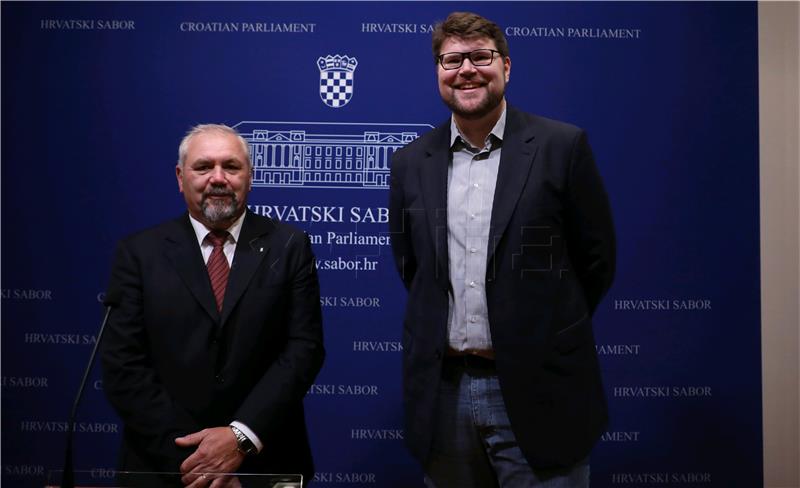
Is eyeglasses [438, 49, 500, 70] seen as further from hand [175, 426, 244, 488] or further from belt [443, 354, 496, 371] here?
hand [175, 426, 244, 488]

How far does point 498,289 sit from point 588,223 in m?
0.31

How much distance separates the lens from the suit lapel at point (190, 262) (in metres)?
1.98

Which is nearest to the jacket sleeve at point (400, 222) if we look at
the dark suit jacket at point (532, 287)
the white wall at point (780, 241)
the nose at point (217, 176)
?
the dark suit jacket at point (532, 287)

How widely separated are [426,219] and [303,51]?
146 cm

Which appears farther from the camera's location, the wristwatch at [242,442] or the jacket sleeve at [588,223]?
the wristwatch at [242,442]

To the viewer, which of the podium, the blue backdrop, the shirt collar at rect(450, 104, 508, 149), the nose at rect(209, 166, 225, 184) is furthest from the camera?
the blue backdrop

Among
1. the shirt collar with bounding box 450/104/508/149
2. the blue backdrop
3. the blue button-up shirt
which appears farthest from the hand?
the blue backdrop

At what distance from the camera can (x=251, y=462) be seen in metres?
2.00

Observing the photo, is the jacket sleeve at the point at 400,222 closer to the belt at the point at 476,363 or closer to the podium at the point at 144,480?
the belt at the point at 476,363

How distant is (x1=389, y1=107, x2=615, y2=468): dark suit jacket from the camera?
1742mm

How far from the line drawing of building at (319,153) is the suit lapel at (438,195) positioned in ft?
3.69

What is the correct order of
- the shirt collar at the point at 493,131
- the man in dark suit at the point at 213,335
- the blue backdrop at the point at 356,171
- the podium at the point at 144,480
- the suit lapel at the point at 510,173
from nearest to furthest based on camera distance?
the podium at the point at 144,480 < the suit lapel at the point at 510,173 < the shirt collar at the point at 493,131 < the man in dark suit at the point at 213,335 < the blue backdrop at the point at 356,171

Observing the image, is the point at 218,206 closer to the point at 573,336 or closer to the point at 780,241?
the point at 573,336

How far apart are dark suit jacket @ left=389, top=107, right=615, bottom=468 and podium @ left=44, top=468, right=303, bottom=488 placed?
1.62 feet
